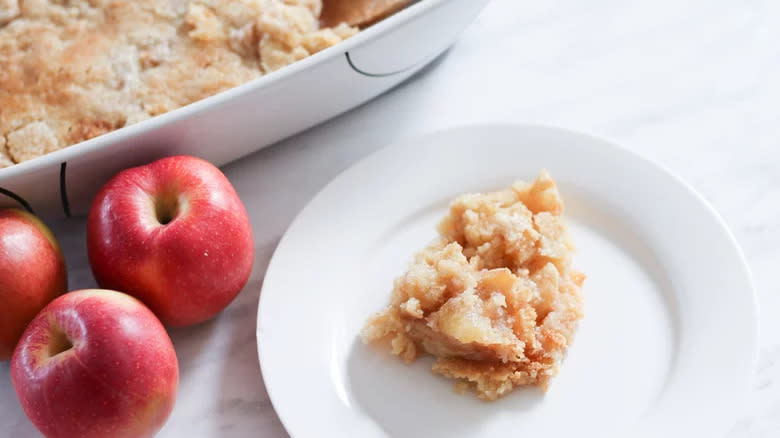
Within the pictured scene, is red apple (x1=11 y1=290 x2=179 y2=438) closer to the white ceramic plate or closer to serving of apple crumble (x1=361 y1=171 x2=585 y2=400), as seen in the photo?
the white ceramic plate

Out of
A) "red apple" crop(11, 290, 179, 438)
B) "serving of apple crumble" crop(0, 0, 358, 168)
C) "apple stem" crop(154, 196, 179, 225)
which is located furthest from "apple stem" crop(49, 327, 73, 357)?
"serving of apple crumble" crop(0, 0, 358, 168)

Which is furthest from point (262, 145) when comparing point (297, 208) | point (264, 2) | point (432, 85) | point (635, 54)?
point (635, 54)

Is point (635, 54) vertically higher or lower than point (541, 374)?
higher

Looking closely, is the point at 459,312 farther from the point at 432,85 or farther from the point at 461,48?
the point at 461,48

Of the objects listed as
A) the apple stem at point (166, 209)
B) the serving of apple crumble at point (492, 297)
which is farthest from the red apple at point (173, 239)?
the serving of apple crumble at point (492, 297)

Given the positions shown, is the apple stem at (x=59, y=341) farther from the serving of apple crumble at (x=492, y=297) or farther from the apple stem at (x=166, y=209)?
the serving of apple crumble at (x=492, y=297)

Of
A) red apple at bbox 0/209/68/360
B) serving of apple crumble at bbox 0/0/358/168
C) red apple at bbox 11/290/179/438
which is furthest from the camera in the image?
serving of apple crumble at bbox 0/0/358/168
